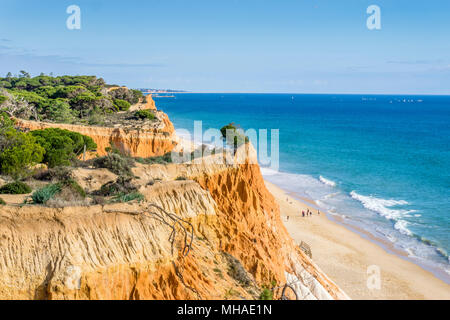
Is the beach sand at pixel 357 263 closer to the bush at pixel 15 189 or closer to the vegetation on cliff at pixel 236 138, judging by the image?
the vegetation on cliff at pixel 236 138

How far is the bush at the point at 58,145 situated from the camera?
24906 millimetres

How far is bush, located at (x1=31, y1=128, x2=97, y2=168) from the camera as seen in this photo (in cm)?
2491

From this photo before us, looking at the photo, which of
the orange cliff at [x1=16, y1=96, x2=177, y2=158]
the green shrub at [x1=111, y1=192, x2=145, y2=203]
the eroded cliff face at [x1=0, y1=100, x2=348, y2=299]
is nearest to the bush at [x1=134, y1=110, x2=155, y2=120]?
the orange cliff at [x1=16, y1=96, x2=177, y2=158]

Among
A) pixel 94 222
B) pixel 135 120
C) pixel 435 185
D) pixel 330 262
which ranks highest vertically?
pixel 135 120

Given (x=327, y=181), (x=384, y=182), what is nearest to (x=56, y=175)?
(x=327, y=181)

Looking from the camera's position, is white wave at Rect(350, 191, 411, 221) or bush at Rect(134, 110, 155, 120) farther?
bush at Rect(134, 110, 155, 120)

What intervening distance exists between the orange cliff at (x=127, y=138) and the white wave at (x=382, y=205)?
83.1 feet

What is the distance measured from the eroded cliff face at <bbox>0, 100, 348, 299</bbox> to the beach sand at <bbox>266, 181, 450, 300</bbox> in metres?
8.68

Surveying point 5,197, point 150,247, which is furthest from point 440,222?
point 5,197

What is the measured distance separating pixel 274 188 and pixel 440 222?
20.9m

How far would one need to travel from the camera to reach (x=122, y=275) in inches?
432

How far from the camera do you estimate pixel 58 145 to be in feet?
87.2

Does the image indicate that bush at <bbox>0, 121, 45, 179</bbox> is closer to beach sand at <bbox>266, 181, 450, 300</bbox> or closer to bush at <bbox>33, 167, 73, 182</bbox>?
bush at <bbox>33, 167, 73, 182</bbox>

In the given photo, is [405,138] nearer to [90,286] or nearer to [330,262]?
[330,262]
